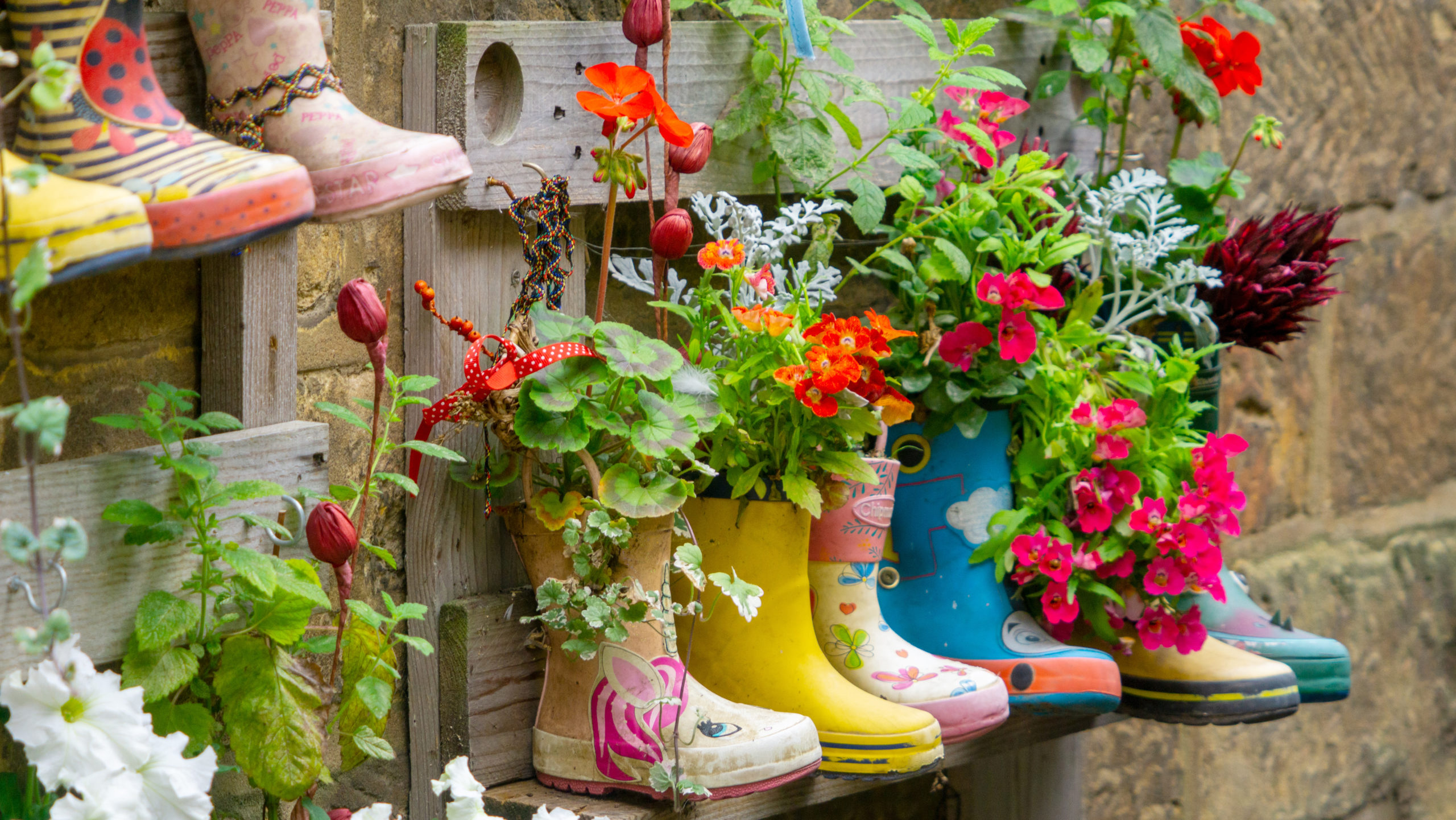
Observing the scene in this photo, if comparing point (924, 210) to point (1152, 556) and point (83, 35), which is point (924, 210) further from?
point (83, 35)

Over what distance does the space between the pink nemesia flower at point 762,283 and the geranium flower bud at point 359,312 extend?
0.35m

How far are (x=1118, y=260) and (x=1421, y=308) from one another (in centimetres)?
140

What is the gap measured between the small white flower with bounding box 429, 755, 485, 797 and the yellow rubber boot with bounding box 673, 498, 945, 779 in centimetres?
32

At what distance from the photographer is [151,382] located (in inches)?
36.8

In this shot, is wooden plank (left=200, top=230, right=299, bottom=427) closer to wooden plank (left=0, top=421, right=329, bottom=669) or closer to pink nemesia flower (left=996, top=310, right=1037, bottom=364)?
wooden plank (left=0, top=421, right=329, bottom=669)

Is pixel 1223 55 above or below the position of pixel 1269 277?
above

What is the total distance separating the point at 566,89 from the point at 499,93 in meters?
0.06

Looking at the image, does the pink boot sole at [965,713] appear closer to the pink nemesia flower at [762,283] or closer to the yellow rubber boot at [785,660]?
the yellow rubber boot at [785,660]

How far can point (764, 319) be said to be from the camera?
3.49 ft

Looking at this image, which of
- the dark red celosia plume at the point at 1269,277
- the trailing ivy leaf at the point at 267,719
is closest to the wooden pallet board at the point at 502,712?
the trailing ivy leaf at the point at 267,719

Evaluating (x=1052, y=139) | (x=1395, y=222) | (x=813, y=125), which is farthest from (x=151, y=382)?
(x=1395, y=222)

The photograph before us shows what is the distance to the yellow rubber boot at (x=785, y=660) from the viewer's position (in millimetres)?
1130

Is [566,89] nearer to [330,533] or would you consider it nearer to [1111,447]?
[330,533]

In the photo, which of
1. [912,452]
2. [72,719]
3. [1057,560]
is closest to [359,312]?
[72,719]
